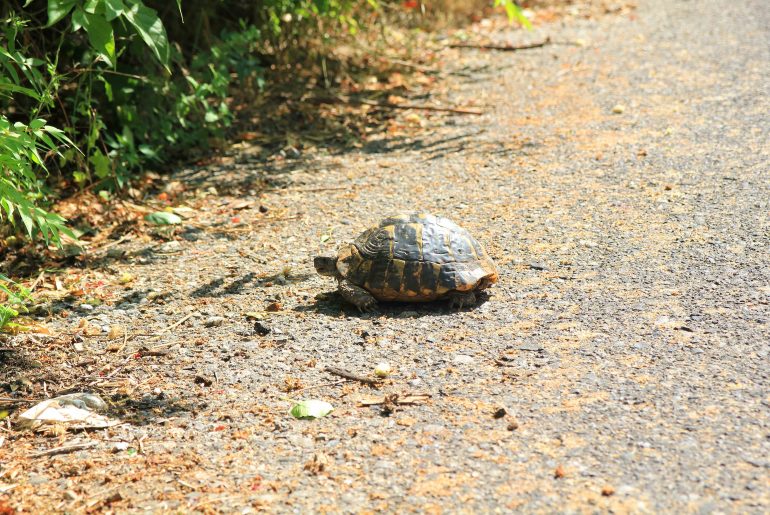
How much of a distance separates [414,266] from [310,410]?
3.90ft

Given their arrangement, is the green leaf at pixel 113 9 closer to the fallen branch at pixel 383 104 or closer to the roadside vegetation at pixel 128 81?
the roadside vegetation at pixel 128 81

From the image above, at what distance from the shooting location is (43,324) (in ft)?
16.0

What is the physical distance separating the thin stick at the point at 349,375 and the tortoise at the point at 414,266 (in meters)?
0.66

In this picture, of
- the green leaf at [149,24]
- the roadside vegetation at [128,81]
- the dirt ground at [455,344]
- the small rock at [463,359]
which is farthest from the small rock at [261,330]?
the green leaf at [149,24]

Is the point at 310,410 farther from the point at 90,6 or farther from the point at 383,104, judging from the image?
the point at 383,104

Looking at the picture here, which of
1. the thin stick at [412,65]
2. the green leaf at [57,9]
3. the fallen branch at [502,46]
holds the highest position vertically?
the green leaf at [57,9]

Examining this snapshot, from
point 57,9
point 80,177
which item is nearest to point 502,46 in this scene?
point 80,177

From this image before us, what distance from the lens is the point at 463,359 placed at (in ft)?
13.7

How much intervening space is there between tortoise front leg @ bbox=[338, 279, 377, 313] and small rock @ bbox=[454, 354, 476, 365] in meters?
0.74

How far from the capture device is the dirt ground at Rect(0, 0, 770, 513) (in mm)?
3258

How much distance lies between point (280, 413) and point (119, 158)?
3673 millimetres

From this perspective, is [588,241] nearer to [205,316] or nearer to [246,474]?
[205,316]

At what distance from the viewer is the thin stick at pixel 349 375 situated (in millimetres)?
4012

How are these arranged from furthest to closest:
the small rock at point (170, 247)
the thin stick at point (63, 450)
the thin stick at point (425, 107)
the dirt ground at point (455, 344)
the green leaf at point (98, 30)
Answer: the thin stick at point (425, 107) → the small rock at point (170, 247) → the green leaf at point (98, 30) → the thin stick at point (63, 450) → the dirt ground at point (455, 344)
